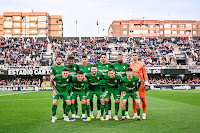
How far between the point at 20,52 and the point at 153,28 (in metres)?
61.5

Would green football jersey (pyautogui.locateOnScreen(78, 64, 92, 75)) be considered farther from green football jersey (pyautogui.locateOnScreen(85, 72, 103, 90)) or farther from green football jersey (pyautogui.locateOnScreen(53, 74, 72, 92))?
green football jersey (pyautogui.locateOnScreen(53, 74, 72, 92))

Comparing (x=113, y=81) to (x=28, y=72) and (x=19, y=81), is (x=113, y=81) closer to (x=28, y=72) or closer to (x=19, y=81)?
(x=28, y=72)

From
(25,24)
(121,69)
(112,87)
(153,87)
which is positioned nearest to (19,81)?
(153,87)

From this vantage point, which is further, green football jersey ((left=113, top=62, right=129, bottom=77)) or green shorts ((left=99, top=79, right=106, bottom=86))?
green football jersey ((left=113, top=62, right=129, bottom=77))

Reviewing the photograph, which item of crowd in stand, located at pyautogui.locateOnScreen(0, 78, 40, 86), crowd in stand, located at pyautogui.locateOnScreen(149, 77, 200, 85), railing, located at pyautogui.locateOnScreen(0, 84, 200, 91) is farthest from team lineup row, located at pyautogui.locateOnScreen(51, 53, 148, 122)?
crowd in stand, located at pyautogui.locateOnScreen(149, 77, 200, 85)

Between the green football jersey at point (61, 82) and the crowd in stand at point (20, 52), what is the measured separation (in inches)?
1385

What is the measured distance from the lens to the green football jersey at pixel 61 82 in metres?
9.14

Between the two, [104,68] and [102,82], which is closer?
[102,82]

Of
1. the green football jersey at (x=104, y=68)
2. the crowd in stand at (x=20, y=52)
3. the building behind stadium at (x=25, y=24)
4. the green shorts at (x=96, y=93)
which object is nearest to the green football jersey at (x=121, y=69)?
the green football jersey at (x=104, y=68)

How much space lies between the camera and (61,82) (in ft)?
30.0

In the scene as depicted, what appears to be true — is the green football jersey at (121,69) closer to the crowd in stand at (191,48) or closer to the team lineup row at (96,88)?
the team lineup row at (96,88)

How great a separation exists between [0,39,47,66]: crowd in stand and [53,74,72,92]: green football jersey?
1385 inches

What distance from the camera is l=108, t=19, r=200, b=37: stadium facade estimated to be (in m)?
96.6

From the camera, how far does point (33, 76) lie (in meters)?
44.1
